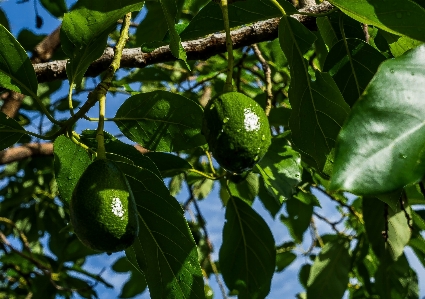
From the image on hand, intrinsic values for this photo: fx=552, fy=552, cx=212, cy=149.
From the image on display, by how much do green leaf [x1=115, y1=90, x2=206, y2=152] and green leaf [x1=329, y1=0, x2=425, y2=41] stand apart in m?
0.44

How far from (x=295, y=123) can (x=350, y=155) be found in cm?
55

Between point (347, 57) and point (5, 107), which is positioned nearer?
point (347, 57)

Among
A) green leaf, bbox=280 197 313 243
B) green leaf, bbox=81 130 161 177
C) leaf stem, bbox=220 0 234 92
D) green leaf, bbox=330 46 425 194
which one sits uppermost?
green leaf, bbox=330 46 425 194

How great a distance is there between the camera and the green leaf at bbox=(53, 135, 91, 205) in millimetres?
1187

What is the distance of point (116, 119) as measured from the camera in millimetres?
1264

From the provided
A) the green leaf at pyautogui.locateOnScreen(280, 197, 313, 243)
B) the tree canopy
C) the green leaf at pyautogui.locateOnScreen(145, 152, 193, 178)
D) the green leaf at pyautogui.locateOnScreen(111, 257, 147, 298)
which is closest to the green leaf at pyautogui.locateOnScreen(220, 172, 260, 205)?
the tree canopy

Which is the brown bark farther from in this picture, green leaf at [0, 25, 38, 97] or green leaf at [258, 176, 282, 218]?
green leaf at [0, 25, 38, 97]

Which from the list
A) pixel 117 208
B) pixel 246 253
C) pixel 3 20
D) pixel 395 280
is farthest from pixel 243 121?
pixel 3 20

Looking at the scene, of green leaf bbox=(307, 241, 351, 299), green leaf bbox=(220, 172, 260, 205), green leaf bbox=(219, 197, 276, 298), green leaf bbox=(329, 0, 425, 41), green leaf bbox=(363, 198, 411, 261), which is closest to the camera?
green leaf bbox=(329, 0, 425, 41)

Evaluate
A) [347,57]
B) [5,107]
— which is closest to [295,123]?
[347,57]

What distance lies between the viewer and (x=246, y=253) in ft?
5.80

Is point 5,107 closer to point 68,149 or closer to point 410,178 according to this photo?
point 68,149

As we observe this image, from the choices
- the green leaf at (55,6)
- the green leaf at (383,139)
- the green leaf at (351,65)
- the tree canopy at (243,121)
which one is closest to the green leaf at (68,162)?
the tree canopy at (243,121)

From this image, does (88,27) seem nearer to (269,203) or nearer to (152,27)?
(152,27)
